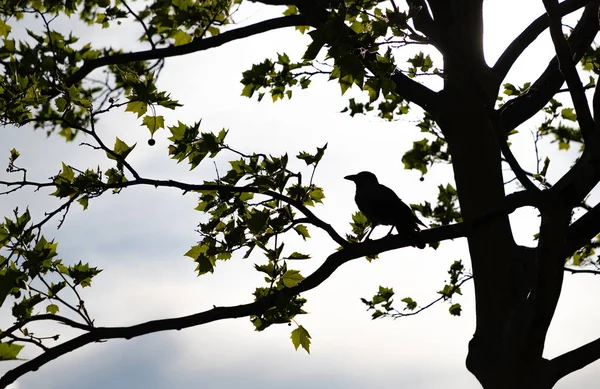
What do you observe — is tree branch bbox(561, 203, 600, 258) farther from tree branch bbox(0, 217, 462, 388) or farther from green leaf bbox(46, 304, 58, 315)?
green leaf bbox(46, 304, 58, 315)

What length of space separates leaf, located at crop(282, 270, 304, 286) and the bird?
103 cm

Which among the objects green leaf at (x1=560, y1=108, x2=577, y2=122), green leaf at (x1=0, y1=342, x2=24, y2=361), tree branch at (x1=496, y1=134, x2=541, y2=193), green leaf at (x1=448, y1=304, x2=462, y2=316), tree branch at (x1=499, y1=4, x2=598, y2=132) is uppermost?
green leaf at (x1=560, y1=108, x2=577, y2=122)

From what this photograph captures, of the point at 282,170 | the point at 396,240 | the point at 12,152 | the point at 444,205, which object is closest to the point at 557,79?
the point at 444,205

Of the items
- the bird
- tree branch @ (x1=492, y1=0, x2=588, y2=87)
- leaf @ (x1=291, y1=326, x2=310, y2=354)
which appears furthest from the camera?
the bird

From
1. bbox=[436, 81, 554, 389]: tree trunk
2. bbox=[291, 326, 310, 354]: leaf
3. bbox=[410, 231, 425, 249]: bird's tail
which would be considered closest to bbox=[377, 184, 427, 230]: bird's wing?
bbox=[410, 231, 425, 249]: bird's tail

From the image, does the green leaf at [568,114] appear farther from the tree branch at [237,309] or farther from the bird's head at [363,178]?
the tree branch at [237,309]

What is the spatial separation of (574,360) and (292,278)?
7.14 feet

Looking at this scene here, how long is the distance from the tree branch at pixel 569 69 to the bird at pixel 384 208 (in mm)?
1675

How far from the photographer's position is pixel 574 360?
4738mm

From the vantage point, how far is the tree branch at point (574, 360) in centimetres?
470

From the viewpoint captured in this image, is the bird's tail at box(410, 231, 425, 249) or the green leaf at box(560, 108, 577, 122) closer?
the bird's tail at box(410, 231, 425, 249)

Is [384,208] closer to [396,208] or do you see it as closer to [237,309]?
[396,208]

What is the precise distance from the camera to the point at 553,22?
4328 millimetres

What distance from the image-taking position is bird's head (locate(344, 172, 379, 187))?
24.8ft
